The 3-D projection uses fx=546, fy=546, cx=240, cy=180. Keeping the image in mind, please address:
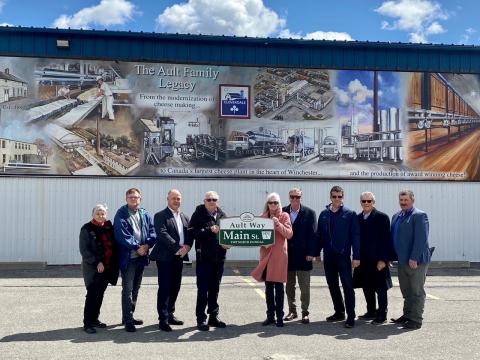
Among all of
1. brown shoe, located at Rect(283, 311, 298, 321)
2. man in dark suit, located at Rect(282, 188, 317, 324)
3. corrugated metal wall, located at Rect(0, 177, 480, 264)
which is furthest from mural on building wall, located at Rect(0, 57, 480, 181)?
brown shoe, located at Rect(283, 311, 298, 321)

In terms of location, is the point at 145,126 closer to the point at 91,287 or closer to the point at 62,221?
the point at 62,221

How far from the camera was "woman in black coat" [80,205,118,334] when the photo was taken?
280 inches

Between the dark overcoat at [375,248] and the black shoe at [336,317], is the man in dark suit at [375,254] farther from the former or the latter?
→ the black shoe at [336,317]

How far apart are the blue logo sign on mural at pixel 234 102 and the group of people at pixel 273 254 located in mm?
7960

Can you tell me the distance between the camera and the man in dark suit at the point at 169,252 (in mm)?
7215

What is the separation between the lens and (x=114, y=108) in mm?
14977

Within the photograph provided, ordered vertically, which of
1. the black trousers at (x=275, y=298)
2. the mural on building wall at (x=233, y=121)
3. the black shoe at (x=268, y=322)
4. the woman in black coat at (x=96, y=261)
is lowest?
the black shoe at (x=268, y=322)

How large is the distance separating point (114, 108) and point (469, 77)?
10.6 meters

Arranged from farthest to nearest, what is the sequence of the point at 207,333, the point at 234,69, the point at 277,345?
the point at 234,69, the point at 207,333, the point at 277,345

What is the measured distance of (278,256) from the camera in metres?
7.48

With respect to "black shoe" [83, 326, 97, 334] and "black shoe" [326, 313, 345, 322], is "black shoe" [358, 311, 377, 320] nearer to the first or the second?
"black shoe" [326, 313, 345, 322]

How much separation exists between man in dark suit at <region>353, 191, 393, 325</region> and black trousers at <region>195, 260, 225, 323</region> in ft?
6.67

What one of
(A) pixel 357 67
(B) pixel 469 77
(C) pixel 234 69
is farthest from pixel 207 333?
(B) pixel 469 77

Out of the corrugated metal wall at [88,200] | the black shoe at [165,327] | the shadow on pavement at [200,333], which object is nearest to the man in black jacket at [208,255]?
the shadow on pavement at [200,333]
